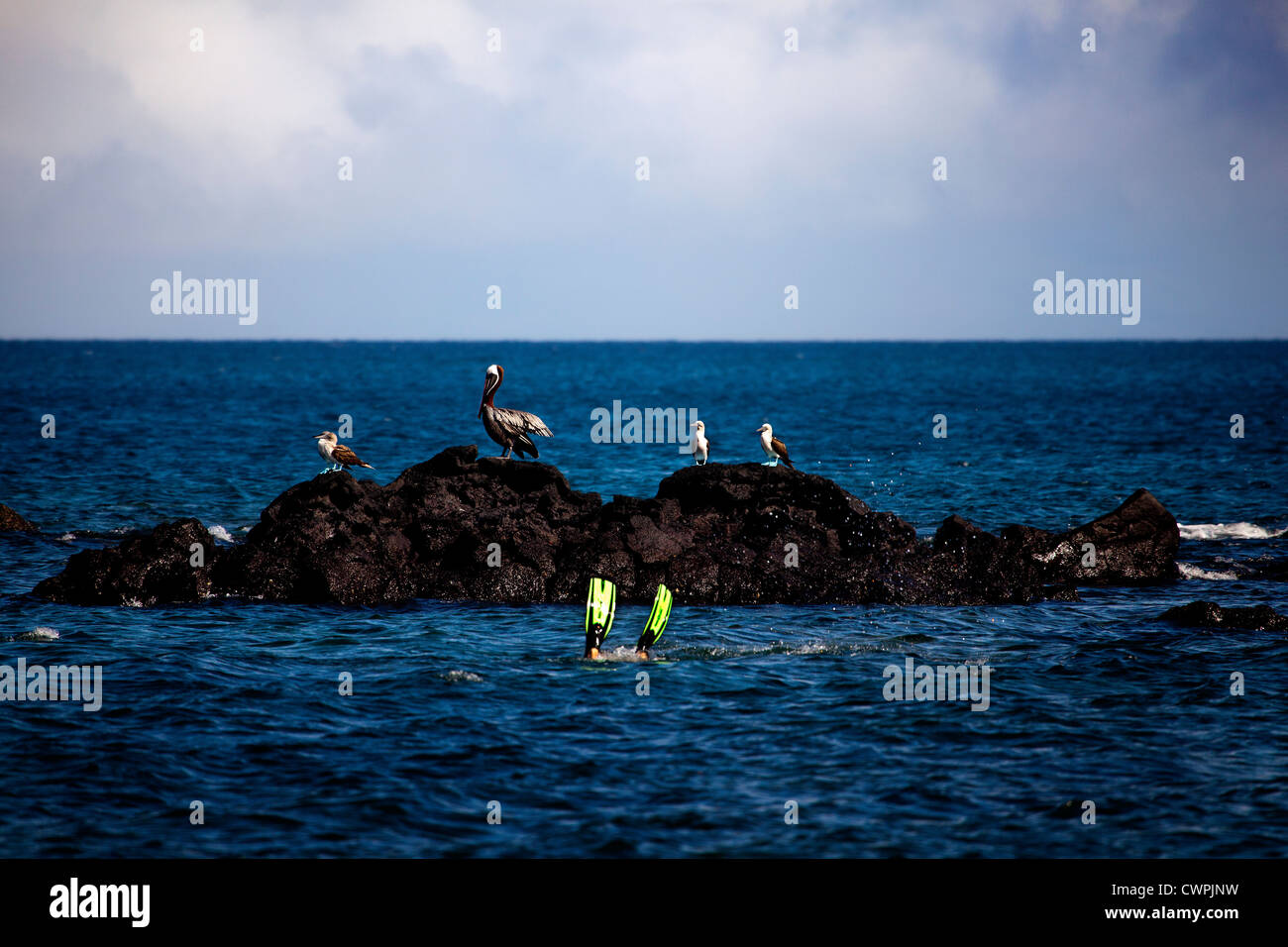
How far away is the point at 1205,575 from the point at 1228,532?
6.53 metres

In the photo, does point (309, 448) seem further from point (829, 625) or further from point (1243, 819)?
point (1243, 819)

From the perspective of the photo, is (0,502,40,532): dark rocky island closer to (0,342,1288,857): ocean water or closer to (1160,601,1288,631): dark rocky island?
(0,342,1288,857): ocean water

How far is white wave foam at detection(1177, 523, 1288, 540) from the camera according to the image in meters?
29.5

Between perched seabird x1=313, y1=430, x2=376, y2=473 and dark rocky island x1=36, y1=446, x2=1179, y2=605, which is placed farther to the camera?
perched seabird x1=313, y1=430, x2=376, y2=473

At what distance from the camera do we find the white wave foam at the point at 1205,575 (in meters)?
24.2

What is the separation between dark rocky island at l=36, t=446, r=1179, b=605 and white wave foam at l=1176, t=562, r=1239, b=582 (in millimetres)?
3024

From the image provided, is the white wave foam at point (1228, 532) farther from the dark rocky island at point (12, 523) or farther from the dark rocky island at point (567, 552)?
the dark rocky island at point (12, 523)

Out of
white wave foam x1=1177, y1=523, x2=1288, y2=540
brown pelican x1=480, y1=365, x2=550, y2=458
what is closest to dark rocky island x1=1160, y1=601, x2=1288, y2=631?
white wave foam x1=1177, y1=523, x2=1288, y2=540

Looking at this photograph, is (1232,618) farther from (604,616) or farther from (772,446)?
(604,616)

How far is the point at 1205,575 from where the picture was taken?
968 inches

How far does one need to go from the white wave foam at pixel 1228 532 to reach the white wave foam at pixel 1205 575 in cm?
483

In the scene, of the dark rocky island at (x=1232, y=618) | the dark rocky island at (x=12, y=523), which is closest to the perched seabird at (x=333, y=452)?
the dark rocky island at (x=12, y=523)

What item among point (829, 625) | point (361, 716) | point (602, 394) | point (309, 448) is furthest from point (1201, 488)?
point (602, 394)

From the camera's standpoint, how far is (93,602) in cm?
2064
